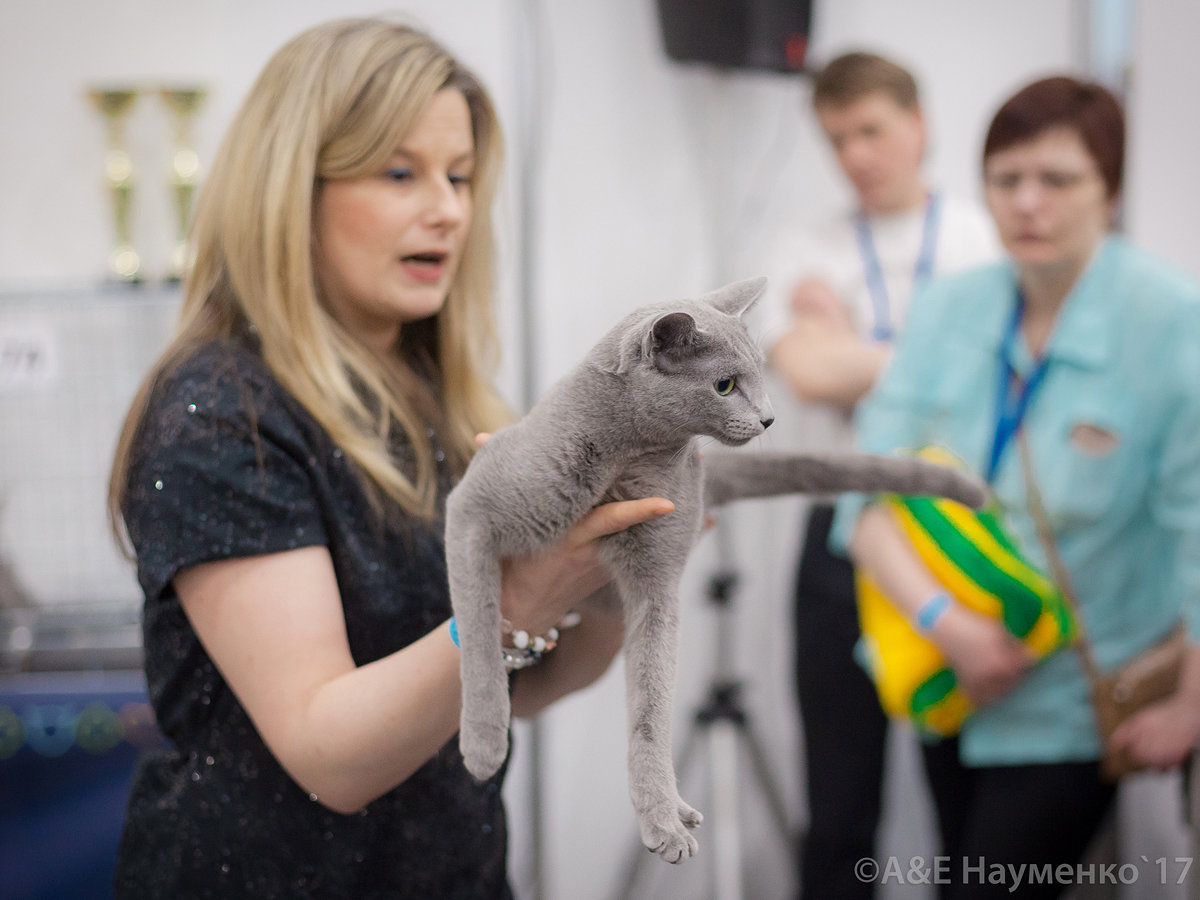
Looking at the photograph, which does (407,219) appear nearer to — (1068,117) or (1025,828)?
(1068,117)

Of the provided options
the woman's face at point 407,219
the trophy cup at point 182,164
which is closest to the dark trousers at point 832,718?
the woman's face at point 407,219

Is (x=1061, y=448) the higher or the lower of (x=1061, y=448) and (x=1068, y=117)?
the lower

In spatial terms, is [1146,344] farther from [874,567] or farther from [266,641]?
[266,641]

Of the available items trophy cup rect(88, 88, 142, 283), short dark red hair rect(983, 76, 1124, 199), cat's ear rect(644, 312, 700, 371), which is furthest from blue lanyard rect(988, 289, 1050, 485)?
trophy cup rect(88, 88, 142, 283)

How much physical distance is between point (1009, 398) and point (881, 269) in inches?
20.3

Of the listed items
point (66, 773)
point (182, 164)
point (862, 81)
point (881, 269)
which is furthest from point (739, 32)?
point (66, 773)

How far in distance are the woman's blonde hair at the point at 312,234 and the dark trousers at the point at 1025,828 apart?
32.7 inches

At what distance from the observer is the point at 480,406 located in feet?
3.08

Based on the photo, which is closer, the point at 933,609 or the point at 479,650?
the point at 479,650

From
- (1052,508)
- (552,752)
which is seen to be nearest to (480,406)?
(1052,508)

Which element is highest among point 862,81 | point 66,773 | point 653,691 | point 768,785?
point 862,81

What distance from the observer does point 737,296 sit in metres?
0.50

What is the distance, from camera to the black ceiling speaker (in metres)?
1.57

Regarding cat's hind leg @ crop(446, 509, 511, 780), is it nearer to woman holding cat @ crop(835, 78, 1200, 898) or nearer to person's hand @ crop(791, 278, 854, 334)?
woman holding cat @ crop(835, 78, 1200, 898)
